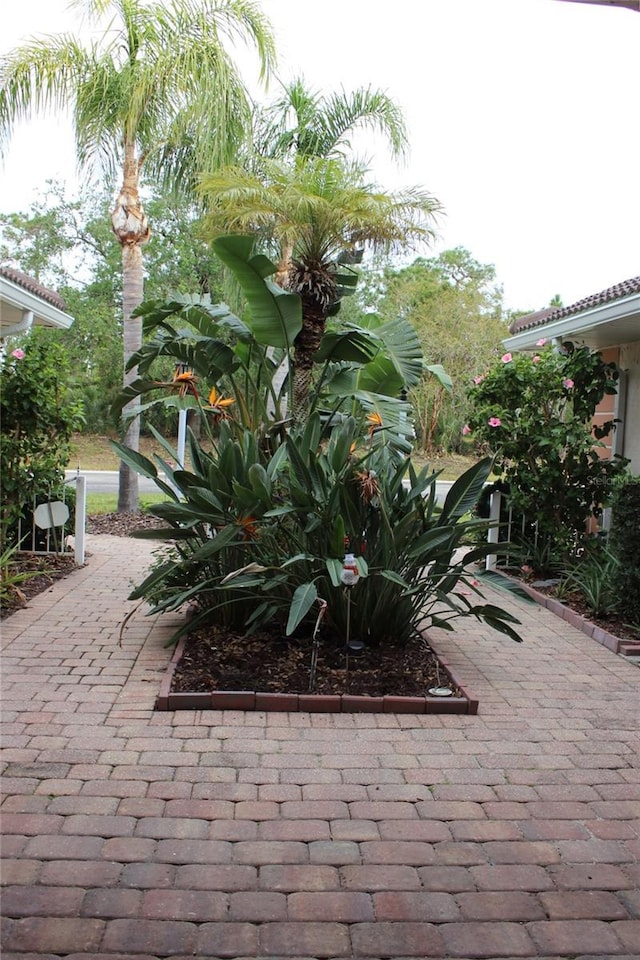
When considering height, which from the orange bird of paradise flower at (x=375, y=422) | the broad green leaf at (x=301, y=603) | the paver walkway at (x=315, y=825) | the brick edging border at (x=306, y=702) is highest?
the orange bird of paradise flower at (x=375, y=422)

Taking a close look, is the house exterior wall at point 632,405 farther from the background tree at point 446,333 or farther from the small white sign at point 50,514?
the background tree at point 446,333

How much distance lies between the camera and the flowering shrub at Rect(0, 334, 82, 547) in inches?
306

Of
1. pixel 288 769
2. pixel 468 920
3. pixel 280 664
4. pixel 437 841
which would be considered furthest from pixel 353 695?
pixel 468 920

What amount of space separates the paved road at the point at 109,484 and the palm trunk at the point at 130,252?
358 centimetres

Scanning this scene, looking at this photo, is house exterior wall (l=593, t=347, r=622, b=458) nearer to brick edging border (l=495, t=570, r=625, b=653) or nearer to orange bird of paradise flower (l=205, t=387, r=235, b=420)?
brick edging border (l=495, t=570, r=625, b=653)

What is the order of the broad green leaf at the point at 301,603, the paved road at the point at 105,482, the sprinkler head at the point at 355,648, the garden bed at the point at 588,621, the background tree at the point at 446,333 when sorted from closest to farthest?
the broad green leaf at the point at 301,603 → the sprinkler head at the point at 355,648 → the garden bed at the point at 588,621 → the paved road at the point at 105,482 → the background tree at the point at 446,333

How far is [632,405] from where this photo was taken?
923cm

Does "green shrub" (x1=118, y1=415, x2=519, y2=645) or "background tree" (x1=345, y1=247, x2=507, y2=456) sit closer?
"green shrub" (x1=118, y1=415, x2=519, y2=645)

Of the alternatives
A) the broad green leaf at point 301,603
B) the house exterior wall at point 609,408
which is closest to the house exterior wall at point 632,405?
the house exterior wall at point 609,408

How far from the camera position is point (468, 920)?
272 centimetres

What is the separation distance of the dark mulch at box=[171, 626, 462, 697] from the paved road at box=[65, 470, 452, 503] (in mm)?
12042

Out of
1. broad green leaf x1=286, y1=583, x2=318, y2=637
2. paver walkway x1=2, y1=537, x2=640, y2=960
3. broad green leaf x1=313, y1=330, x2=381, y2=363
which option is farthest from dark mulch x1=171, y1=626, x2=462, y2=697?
broad green leaf x1=313, y1=330, x2=381, y2=363

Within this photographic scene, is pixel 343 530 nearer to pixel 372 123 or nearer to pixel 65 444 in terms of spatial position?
pixel 65 444

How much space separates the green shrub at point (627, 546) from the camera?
6.49 m
